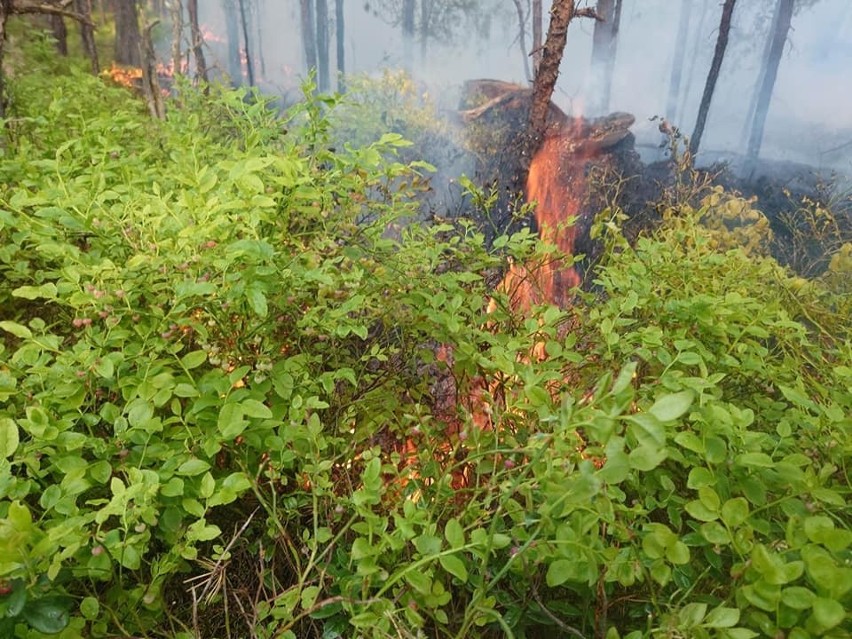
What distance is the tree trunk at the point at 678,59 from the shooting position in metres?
3.15

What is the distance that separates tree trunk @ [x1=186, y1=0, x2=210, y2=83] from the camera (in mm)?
4555

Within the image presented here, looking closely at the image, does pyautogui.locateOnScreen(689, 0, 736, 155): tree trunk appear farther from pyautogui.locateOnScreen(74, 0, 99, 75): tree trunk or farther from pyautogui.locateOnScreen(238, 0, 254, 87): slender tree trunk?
pyautogui.locateOnScreen(74, 0, 99, 75): tree trunk

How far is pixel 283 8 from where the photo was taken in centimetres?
438

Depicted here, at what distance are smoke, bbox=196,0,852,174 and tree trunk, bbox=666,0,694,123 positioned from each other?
0.03 meters

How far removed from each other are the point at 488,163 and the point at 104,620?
10.9 feet

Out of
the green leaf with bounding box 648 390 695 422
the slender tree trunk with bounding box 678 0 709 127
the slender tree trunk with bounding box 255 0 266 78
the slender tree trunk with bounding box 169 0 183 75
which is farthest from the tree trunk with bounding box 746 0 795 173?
the slender tree trunk with bounding box 169 0 183 75

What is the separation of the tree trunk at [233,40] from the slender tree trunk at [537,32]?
262cm

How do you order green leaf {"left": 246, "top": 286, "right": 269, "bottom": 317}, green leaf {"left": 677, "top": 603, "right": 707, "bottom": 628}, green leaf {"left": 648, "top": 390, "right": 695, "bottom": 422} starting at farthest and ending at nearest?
green leaf {"left": 246, "top": 286, "right": 269, "bottom": 317}, green leaf {"left": 677, "top": 603, "right": 707, "bottom": 628}, green leaf {"left": 648, "top": 390, "right": 695, "bottom": 422}

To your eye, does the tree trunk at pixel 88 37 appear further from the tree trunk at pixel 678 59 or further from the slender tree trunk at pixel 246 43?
the tree trunk at pixel 678 59

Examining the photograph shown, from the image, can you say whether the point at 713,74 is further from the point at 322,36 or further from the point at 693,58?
the point at 322,36

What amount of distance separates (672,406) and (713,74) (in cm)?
346

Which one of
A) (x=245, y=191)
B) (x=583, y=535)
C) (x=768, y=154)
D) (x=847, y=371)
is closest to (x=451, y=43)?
(x=768, y=154)

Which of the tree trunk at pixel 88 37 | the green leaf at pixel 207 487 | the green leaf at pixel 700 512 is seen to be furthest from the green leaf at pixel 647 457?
the tree trunk at pixel 88 37

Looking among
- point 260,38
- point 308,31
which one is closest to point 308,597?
point 308,31
